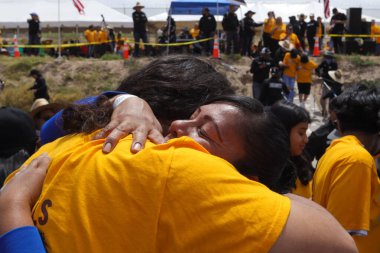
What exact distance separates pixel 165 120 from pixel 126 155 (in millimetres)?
469

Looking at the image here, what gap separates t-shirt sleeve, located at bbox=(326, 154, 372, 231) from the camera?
2.68m

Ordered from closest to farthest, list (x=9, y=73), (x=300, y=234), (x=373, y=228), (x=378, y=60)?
(x=300, y=234) < (x=373, y=228) < (x=9, y=73) < (x=378, y=60)

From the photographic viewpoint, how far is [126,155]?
1289mm

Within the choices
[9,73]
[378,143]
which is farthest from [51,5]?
[378,143]

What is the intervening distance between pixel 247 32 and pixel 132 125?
1751cm

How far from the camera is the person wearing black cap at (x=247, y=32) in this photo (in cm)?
1839

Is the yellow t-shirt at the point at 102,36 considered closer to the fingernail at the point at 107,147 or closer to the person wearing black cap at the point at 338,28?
the person wearing black cap at the point at 338,28

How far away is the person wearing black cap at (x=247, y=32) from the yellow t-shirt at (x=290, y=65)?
4783 millimetres

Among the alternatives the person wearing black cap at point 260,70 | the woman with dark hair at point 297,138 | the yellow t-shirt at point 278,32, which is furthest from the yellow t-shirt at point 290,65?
the woman with dark hair at point 297,138

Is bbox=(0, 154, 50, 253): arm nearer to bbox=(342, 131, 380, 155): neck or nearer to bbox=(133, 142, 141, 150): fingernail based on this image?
bbox=(133, 142, 141, 150): fingernail

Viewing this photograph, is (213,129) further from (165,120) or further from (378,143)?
(378,143)

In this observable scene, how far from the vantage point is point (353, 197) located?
2.70 meters

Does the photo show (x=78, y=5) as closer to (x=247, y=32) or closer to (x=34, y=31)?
(x=34, y=31)

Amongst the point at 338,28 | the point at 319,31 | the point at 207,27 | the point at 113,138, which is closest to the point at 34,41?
the point at 207,27
